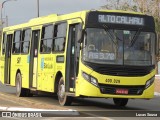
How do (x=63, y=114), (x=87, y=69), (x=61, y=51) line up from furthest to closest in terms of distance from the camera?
(x=61, y=51)
(x=87, y=69)
(x=63, y=114)

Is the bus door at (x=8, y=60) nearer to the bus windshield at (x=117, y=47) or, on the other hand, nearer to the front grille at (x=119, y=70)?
the bus windshield at (x=117, y=47)

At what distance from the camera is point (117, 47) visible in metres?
16.2

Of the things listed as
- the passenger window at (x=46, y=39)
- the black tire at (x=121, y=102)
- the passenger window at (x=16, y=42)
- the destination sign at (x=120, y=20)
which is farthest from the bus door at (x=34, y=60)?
the destination sign at (x=120, y=20)

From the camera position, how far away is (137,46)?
16.4m

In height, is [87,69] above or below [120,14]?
below

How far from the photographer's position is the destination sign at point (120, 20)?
648 inches

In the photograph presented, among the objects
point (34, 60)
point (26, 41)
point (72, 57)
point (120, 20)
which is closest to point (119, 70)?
point (120, 20)

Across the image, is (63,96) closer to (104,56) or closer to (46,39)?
(104,56)

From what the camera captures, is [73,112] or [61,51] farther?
[61,51]

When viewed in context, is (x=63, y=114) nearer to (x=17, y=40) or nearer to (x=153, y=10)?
(x=17, y=40)

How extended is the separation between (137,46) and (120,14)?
1.14m

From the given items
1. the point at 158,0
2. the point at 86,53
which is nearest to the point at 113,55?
the point at 86,53

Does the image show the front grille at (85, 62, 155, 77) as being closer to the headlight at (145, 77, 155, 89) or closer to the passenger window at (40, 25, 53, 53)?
the headlight at (145, 77, 155, 89)

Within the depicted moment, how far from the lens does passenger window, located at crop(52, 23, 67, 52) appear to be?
17609 millimetres
